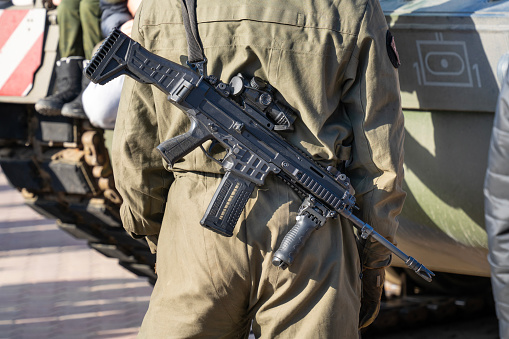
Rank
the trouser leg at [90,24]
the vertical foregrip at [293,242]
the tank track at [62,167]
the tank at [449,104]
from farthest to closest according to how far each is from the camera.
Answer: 1. the tank track at [62,167]
2. the trouser leg at [90,24]
3. the tank at [449,104]
4. the vertical foregrip at [293,242]

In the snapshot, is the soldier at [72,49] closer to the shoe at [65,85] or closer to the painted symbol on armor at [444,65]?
the shoe at [65,85]

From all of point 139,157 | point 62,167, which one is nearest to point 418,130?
point 139,157

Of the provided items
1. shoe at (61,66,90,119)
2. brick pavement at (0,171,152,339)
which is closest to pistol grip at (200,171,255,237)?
shoe at (61,66,90,119)

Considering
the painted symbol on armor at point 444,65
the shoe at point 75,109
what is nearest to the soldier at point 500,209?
the painted symbol on armor at point 444,65

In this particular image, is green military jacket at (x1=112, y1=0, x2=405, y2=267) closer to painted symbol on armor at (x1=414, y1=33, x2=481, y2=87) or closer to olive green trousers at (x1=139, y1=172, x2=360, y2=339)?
olive green trousers at (x1=139, y1=172, x2=360, y2=339)

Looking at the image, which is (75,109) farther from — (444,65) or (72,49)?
(444,65)

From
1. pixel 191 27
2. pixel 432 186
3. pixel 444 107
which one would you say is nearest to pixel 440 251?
pixel 432 186

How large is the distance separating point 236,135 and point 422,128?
1203 millimetres

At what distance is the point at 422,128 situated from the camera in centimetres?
338

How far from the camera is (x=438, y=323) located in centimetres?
489

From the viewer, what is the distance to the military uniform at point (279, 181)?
231 cm

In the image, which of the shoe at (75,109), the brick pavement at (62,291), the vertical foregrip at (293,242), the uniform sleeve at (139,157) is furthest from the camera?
the brick pavement at (62,291)

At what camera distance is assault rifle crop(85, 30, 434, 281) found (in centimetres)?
235

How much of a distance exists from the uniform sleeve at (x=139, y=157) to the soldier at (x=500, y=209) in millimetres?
963
